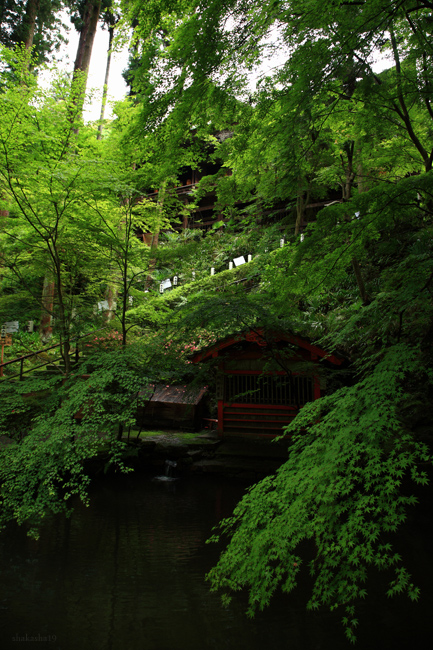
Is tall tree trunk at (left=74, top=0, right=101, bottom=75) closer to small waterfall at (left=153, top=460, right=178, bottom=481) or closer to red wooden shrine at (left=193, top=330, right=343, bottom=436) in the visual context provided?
red wooden shrine at (left=193, top=330, right=343, bottom=436)

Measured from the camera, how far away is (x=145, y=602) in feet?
14.7

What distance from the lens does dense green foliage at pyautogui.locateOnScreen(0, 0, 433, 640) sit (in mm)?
2943

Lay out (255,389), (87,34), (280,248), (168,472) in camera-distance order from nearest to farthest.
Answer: (280,248)
(168,472)
(255,389)
(87,34)

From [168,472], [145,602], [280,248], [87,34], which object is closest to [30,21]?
[87,34]

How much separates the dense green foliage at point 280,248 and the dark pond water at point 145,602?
34cm

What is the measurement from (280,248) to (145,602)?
4.86 metres

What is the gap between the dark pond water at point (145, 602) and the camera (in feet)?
12.6

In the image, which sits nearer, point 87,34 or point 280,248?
point 280,248

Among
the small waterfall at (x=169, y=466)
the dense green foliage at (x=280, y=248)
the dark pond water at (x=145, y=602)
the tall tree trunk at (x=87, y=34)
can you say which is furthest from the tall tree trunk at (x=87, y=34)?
the dark pond water at (x=145, y=602)

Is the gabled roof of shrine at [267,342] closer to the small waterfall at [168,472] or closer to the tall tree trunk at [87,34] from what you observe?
the small waterfall at [168,472]

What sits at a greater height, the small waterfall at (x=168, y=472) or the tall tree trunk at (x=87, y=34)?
the tall tree trunk at (x=87, y=34)

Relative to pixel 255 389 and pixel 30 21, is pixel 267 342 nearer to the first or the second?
pixel 255 389

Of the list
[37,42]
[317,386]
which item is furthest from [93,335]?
[37,42]

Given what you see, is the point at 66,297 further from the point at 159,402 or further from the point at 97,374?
the point at 159,402
